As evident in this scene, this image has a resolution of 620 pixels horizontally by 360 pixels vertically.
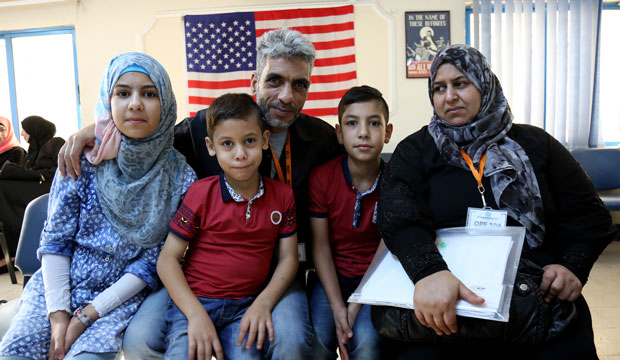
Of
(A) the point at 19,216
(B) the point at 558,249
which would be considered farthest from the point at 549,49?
(A) the point at 19,216

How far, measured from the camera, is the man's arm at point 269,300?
121 centimetres

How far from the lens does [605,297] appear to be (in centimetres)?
285

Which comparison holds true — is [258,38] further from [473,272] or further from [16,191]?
[473,272]

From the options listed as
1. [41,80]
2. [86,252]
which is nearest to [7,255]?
[41,80]

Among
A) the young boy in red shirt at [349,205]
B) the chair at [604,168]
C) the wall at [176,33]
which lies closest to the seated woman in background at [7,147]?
the wall at [176,33]

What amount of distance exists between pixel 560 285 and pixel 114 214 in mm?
1458

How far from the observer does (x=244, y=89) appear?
191 inches

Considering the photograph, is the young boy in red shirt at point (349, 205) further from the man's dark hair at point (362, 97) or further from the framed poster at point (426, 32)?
the framed poster at point (426, 32)

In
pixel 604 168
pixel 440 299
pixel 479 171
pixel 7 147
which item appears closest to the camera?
pixel 440 299

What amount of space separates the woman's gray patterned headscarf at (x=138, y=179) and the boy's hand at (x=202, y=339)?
0.37m

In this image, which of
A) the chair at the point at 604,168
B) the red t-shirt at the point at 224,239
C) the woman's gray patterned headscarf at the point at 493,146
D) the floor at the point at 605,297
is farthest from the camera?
the chair at the point at 604,168

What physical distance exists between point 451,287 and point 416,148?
21.0 inches

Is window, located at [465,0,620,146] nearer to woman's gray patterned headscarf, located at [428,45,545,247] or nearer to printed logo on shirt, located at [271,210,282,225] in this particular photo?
woman's gray patterned headscarf, located at [428,45,545,247]

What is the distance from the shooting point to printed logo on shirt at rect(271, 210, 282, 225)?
1.40 metres
